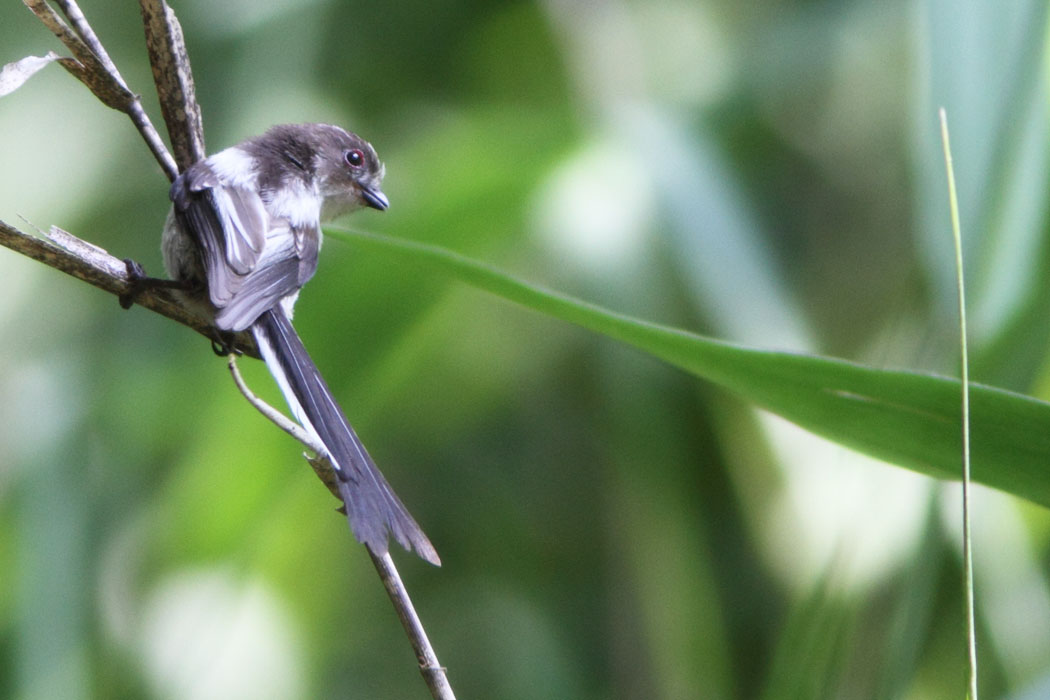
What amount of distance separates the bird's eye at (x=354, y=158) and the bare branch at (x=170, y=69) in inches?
28.7

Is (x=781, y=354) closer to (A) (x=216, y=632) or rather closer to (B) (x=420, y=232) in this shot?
(B) (x=420, y=232)

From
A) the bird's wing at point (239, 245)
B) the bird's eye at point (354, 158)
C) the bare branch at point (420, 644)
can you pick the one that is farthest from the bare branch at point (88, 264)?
the bird's eye at point (354, 158)

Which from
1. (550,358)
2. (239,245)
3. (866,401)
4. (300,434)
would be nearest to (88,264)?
(300,434)

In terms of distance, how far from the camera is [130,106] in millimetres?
900

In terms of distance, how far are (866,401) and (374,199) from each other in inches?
42.9

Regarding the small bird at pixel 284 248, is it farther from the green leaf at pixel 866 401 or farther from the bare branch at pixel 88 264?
the green leaf at pixel 866 401

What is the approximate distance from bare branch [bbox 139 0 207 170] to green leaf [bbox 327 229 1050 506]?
0.84ft

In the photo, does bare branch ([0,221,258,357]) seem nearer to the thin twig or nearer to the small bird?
the small bird

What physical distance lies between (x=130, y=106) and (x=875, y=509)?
927 mm

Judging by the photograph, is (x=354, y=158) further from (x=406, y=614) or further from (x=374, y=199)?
(x=406, y=614)

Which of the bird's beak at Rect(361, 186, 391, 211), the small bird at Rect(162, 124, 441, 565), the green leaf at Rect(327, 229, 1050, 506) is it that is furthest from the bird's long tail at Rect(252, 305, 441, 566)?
the bird's beak at Rect(361, 186, 391, 211)

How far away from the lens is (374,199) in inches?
67.4

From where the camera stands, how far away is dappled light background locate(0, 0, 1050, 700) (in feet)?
4.36

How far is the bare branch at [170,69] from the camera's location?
0.89m
